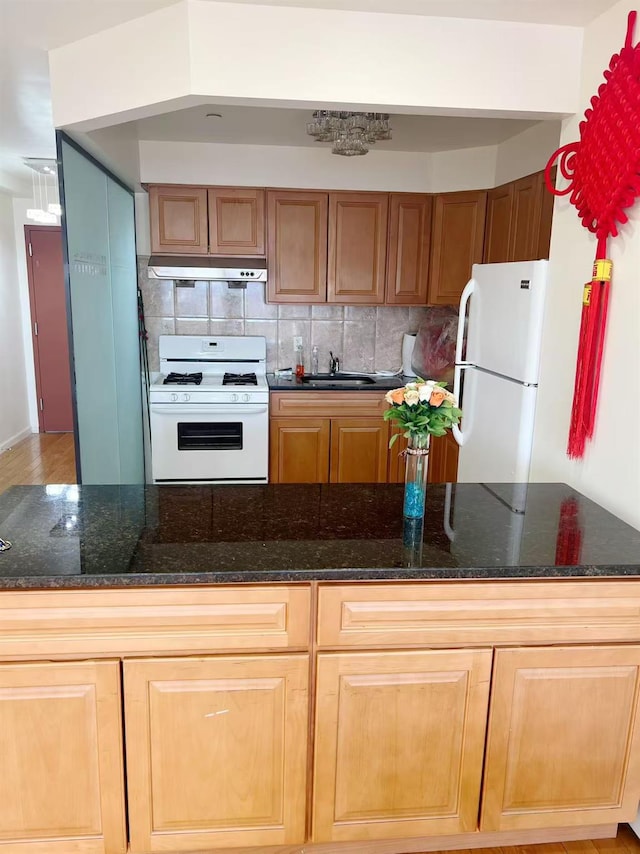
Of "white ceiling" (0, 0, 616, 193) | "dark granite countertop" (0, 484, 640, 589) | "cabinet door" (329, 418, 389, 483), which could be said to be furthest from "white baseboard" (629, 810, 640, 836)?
"cabinet door" (329, 418, 389, 483)

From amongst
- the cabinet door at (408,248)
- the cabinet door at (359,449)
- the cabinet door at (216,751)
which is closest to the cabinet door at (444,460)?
the cabinet door at (359,449)

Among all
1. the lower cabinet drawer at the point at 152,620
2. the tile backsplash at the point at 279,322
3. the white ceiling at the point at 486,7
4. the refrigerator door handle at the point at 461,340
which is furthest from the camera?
the tile backsplash at the point at 279,322

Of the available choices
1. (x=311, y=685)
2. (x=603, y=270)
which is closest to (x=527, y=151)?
(x=603, y=270)

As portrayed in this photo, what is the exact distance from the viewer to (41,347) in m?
6.49

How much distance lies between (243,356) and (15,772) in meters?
3.26

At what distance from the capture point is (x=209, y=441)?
4.13m

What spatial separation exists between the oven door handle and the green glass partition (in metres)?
0.23

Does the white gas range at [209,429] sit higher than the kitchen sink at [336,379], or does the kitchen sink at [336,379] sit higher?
the kitchen sink at [336,379]

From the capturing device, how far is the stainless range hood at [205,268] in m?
3.91

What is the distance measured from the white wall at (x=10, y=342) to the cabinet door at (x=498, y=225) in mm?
4368

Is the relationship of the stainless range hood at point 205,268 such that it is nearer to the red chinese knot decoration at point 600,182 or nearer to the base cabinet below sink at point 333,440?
the base cabinet below sink at point 333,440

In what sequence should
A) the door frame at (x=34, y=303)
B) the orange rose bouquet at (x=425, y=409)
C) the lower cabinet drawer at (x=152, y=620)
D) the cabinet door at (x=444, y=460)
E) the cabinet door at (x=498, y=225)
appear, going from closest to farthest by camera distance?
the lower cabinet drawer at (x=152, y=620), the orange rose bouquet at (x=425, y=409), the cabinet door at (x=498, y=225), the cabinet door at (x=444, y=460), the door frame at (x=34, y=303)

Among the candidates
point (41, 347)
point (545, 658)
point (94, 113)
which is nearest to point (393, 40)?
point (94, 113)

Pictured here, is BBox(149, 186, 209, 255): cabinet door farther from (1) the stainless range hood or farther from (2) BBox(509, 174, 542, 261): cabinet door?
(2) BBox(509, 174, 542, 261): cabinet door
